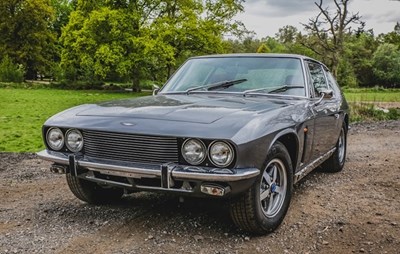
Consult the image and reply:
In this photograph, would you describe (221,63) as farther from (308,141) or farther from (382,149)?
(382,149)

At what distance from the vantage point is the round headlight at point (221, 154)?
3084 mm

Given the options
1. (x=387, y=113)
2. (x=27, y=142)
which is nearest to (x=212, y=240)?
(x=27, y=142)

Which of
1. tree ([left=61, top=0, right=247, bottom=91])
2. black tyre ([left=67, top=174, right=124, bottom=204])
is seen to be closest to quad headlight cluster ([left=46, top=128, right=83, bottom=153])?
black tyre ([left=67, top=174, right=124, bottom=204])

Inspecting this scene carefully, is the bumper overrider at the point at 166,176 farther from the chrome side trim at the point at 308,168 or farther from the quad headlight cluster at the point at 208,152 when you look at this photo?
the chrome side trim at the point at 308,168

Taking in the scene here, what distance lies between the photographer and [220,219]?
3990 mm

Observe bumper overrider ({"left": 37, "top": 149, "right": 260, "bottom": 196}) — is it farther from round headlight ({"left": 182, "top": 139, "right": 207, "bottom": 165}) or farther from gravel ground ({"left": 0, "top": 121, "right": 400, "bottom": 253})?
gravel ground ({"left": 0, "top": 121, "right": 400, "bottom": 253})

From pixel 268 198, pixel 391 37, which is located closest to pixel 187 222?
pixel 268 198

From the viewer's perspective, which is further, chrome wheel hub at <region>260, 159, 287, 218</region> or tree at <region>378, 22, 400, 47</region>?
tree at <region>378, 22, 400, 47</region>

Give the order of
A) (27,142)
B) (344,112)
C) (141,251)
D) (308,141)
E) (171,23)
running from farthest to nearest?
1. (171,23)
2. (27,142)
3. (344,112)
4. (308,141)
5. (141,251)

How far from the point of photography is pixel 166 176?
313 cm

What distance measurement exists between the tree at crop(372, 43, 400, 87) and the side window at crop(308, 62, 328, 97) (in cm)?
5937

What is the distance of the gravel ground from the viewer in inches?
133

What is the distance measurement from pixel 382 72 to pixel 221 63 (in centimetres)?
6066

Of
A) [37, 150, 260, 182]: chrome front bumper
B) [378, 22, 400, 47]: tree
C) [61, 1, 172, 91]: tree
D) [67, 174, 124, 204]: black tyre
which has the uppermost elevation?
[378, 22, 400, 47]: tree
